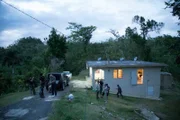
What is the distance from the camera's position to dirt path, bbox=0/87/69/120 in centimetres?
1454

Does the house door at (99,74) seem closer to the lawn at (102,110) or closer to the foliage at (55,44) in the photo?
the lawn at (102,110)

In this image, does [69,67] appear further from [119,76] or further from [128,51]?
[119,76]

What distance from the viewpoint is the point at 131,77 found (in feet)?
96.2

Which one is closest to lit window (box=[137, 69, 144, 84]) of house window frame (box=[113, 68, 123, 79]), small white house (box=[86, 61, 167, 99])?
small white house (box=[86, 61, 167, 99])

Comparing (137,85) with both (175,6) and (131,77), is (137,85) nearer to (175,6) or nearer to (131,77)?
(131,77)

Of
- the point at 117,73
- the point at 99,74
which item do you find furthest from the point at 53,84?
the point at 117,73

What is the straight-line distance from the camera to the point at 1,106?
57.5 ft

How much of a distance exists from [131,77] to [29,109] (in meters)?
15.8

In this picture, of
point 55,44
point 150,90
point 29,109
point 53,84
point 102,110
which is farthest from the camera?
point 55,44

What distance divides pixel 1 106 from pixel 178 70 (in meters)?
35.3

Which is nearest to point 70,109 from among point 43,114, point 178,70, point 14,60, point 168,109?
point 43,114

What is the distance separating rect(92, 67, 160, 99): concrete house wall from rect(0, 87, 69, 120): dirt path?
10846mm

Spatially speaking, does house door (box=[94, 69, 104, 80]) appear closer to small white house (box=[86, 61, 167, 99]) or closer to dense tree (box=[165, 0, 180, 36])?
small white house (box=[86, 61, 167, 99])

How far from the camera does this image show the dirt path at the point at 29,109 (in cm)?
1454
